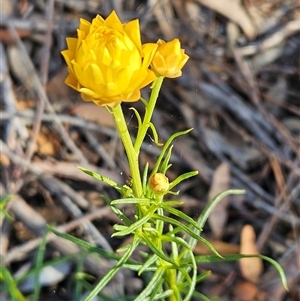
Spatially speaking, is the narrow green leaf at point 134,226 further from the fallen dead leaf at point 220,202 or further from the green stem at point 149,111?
the fallen dead leaf at point 220,202

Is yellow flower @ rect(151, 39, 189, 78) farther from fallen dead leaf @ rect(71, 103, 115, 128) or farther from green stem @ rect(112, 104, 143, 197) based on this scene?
fallen dead leaf @ rect(71, 103, 115, 128)

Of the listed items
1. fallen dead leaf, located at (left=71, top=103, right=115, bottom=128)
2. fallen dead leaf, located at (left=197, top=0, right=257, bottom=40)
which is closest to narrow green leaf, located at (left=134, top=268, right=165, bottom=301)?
fallen dead leaf, located at (left=71, top=103, right=115, bottom=128)

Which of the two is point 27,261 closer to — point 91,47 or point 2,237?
point 2,237

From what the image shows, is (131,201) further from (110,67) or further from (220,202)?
(220,202)

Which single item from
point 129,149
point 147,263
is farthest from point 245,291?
Result: point 129,149

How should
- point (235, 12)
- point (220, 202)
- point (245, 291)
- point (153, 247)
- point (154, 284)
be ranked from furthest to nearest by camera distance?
point (235, 12) → point (220, 202) → point (245, 291) → point (154, 284) → point (153, 247)

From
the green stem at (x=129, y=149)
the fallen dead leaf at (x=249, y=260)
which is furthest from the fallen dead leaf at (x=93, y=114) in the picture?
the green stem at (x=129, y=149)
